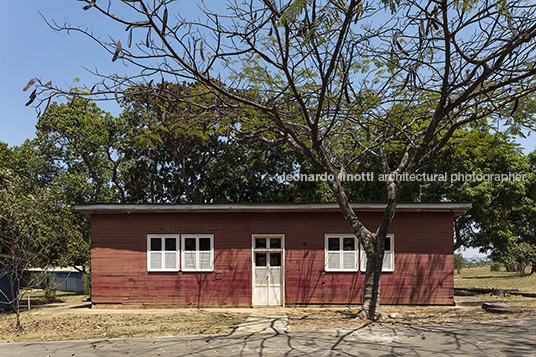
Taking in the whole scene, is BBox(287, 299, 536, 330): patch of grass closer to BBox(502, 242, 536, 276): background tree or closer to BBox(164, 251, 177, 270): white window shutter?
BBox(164, 251, 177, 270): white window shutter

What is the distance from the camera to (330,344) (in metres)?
8.02

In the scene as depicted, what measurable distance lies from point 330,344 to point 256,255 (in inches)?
251

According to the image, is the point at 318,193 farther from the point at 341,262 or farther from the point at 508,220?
the point at 341,262

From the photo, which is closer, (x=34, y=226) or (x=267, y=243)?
(x=267, y=243)

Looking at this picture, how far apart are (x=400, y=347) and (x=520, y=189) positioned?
1795cm

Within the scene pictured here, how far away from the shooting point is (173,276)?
1395 centimetres

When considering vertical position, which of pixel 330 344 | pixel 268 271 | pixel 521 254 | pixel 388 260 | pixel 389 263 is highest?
pixel 388 260

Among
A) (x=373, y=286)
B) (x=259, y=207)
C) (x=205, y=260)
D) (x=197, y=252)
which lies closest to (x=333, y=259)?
(x=259, y=207)

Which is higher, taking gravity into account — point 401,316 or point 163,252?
point 163,252

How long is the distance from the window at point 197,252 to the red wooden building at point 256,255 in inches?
1.4

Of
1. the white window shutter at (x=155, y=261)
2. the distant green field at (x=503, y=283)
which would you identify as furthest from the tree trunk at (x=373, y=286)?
the distant green field at (x=503, y=283)

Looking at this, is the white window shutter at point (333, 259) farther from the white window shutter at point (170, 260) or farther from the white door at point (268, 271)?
the white window shutter at point (170, 260)

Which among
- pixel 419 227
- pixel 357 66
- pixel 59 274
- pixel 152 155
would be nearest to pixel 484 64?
pixel 357 66

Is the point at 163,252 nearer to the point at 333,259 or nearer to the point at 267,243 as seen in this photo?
the point at 267,243
